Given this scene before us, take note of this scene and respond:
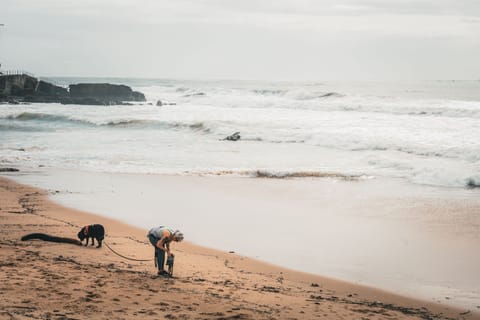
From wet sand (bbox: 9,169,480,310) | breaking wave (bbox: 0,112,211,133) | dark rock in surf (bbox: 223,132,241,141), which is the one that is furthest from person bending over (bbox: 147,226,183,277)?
breaking wave (bbox: 0,112,211,133)

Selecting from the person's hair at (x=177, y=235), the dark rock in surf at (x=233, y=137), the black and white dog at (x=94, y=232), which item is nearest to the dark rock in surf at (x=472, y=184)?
the black and white dog at (x=94, y=232)

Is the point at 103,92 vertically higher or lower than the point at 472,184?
higher

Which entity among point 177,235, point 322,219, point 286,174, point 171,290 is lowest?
A: point 171,290

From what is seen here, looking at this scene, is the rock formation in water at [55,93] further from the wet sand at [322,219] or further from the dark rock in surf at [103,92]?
the wet sand at [322,219]

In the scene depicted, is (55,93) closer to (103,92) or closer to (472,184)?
(103,92)

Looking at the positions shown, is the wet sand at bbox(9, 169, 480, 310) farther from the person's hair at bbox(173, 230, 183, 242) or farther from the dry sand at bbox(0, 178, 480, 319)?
the person's hair at bbox(173, 230, 183, 242)

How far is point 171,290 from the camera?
7.55 metres

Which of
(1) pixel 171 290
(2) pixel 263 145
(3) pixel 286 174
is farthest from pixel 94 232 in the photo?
(2) pixel 263 145

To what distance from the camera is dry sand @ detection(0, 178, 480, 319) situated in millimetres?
6582

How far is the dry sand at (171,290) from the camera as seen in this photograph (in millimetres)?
6582

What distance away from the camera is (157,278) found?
8.16 metres

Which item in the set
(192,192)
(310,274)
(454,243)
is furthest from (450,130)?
(310,274)

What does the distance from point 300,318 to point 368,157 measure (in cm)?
1649

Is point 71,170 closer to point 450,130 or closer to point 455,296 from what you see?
point 455,296
